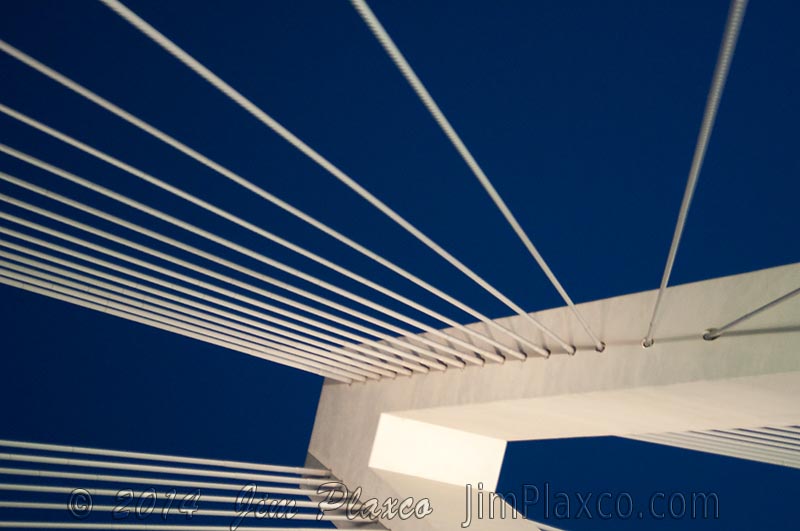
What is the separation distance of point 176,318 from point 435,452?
67.6 inches

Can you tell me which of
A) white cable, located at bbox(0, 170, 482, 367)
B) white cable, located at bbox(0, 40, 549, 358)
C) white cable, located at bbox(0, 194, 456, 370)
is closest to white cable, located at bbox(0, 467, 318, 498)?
white cable, located at bbox(0, 194, 456, 370)

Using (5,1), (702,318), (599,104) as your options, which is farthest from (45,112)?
(702,318)

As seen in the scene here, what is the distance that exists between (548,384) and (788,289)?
1.17 metres

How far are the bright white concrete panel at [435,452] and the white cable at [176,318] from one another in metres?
0.36

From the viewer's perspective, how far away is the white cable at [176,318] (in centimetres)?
310

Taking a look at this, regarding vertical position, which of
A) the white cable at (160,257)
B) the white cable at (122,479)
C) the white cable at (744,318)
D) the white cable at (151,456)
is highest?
the white cable at (744,318)

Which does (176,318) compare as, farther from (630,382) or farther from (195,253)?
(630,382)

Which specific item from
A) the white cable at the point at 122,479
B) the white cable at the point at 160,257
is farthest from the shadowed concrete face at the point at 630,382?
the white cable at the point at 122,479

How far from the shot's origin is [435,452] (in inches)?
177

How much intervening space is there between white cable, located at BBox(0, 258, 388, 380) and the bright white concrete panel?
36 cm

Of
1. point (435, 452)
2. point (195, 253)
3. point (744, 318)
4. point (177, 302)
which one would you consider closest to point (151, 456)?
point (177, 302)

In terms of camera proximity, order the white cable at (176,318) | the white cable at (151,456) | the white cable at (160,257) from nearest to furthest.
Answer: the white cable at (160,257) < the white cable at (176,318) < the white cable at (151,456)

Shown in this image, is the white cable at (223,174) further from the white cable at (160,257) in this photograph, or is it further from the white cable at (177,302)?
the white cable at (177,302)

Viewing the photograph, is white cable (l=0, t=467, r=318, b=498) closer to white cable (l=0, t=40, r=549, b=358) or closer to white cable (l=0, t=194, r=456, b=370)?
white cable (l=0, t=194, r=456, b=370)
